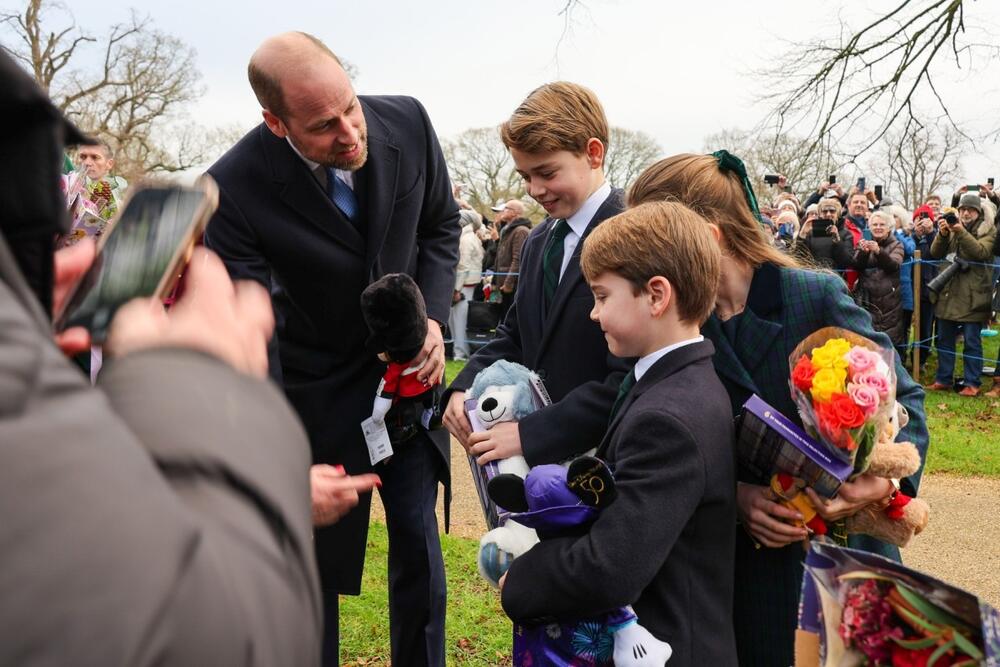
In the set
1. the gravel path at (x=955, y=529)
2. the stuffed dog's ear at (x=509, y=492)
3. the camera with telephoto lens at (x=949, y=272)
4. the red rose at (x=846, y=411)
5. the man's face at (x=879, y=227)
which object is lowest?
the gravel path at (x=955, y=529)

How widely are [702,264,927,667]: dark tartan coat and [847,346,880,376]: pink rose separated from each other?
0.36m

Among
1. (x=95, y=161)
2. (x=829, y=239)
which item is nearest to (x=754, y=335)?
(x=95, y=161)

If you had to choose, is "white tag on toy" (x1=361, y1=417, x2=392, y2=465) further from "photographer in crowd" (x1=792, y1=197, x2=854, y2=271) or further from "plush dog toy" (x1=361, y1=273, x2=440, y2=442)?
"photographer in crowd" (x1=792, y1=197, x2=854, y2=271)

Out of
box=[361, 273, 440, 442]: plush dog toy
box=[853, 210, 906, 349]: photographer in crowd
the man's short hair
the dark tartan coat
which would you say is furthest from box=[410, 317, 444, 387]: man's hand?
box=[853, 210, 906, 349]: photographer in crowd

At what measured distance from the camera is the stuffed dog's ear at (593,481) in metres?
2.00

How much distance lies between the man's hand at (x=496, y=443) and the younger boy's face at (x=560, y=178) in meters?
0.77

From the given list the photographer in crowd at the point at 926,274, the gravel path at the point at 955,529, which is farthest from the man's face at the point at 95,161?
the photographer in crowd at the point at 926,274

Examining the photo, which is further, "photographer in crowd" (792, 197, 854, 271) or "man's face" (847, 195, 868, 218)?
"man's face" (847, 195, 868, 218)

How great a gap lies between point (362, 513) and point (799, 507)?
1.91 meters

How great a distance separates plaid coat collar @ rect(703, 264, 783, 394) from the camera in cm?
239

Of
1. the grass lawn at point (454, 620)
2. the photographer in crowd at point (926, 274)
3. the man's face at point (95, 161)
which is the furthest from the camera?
the photographer in crowd at point (926, 274)

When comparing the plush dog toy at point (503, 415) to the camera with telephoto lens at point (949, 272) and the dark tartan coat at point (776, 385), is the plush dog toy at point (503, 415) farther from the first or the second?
the camera with telephoto lens at point (949, 272)

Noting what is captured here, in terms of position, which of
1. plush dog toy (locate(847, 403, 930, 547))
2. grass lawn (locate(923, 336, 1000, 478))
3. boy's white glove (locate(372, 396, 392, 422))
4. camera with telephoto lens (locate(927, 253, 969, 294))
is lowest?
grass lawn (locate(923, 336, 1000, 478))

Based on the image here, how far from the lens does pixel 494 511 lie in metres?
2.68
